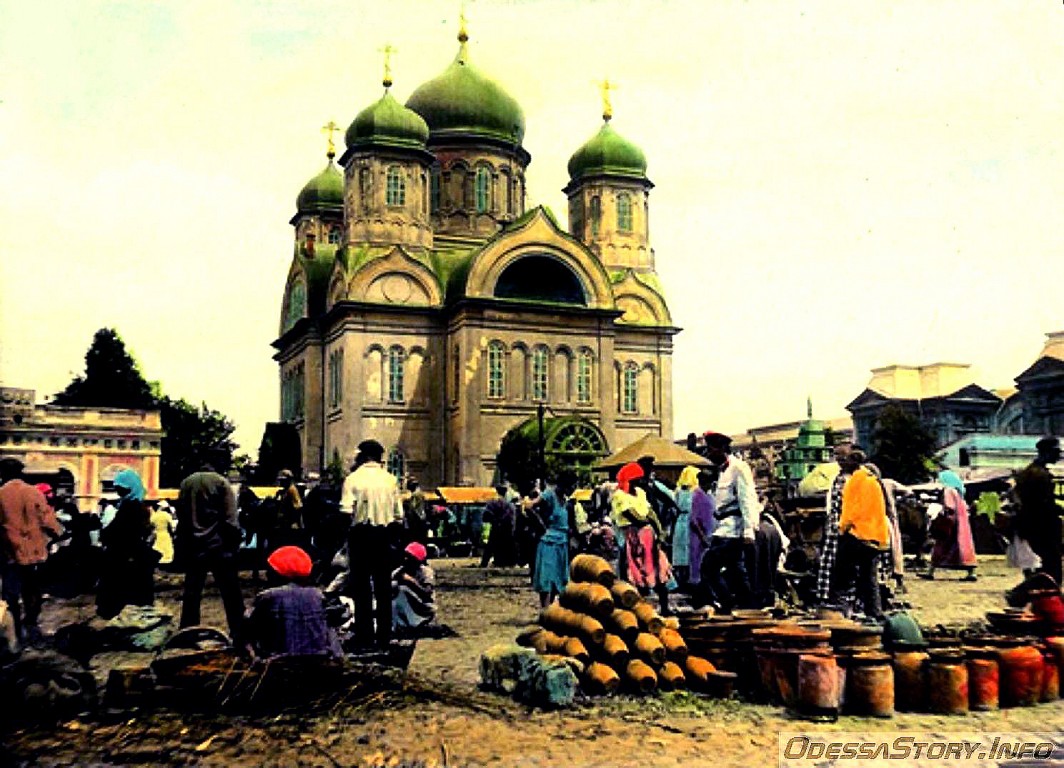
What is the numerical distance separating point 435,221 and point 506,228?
4.77 meters

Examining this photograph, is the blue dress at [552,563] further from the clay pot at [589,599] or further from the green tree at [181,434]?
the green tree at [181,434]

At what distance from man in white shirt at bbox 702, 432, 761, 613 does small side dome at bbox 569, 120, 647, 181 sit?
3779 cm

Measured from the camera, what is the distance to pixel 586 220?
47.8 metres

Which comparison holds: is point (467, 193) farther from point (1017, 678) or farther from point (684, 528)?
point (1017, 678)

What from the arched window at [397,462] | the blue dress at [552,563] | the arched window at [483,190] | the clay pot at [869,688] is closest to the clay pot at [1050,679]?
the clay pot at [869,688]

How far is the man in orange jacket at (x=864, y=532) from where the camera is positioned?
1030 cm

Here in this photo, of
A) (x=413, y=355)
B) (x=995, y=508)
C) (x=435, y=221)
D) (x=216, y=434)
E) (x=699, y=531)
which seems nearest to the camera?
(x=699, y=531)

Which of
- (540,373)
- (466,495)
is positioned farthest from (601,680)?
(540,373)

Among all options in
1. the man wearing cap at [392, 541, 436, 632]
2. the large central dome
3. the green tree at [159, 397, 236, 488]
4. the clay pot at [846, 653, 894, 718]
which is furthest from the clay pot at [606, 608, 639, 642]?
the green tree at [159, 397, 236, 488]

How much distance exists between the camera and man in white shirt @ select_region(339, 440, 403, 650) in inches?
386

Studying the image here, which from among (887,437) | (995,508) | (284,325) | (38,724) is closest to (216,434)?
(284,325)

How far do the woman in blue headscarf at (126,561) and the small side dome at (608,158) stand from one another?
124ft

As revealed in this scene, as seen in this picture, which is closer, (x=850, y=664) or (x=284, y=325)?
(x=850, y=664)

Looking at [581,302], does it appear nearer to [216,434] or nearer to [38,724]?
[216,434]
